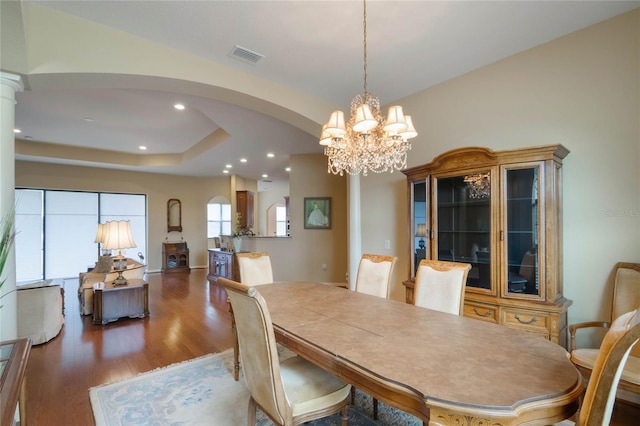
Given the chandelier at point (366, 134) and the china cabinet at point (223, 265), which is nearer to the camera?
the chandelier at point (366, 134)

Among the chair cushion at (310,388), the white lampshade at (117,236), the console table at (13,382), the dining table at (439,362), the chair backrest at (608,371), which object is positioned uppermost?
the white lampshade at (117,236)

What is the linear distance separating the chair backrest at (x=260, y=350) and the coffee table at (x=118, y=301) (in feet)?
12.0

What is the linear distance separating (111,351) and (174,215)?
656 centimetres

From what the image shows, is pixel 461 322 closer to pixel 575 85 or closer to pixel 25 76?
pixel 575 85

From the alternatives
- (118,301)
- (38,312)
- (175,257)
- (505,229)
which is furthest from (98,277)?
(505,229)

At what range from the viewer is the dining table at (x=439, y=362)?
1034 mm

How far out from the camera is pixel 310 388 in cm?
168

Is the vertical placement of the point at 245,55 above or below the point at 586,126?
above

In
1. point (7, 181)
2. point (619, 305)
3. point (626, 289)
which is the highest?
point (7, 181)

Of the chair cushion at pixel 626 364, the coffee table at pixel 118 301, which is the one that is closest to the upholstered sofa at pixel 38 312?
the coffee table at pixel 118 301

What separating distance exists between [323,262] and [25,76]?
5392 mm

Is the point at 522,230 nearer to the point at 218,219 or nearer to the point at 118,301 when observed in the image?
the point at 118,301

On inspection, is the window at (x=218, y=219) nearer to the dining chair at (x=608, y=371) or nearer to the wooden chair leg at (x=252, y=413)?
the wooden chair leg at (x=252, y=413)

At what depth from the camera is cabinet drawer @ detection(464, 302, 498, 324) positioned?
269cm
